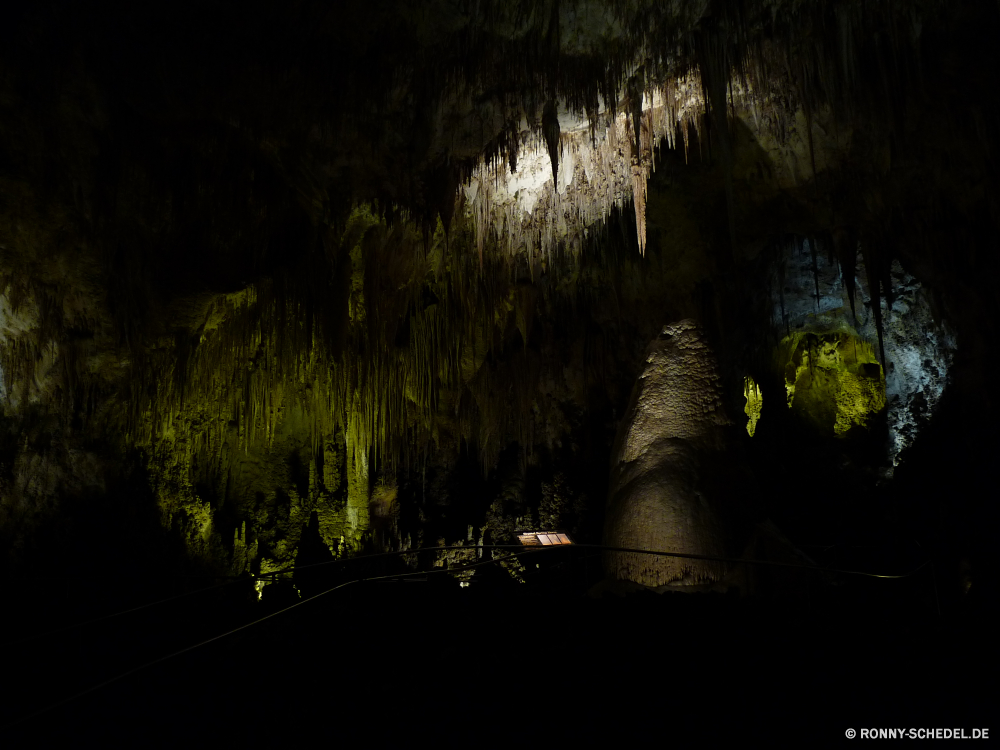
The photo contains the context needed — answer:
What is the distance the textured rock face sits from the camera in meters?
7.06

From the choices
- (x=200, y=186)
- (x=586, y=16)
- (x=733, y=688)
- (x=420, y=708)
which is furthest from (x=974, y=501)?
(x=200, y=186)

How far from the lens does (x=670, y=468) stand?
7574 mm

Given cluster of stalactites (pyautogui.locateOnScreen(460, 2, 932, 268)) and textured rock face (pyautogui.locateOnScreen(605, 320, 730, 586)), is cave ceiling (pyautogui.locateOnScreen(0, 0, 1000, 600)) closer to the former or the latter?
cluster of stalactites (pyautogui.locateOnScreen(460, 2, 932, 268))

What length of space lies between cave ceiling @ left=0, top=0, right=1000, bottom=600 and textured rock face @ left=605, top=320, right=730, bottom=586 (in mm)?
1421

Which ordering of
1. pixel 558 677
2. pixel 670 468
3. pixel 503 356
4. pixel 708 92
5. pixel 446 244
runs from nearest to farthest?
pixel 558 677, pixel 708 92, pixel 670 468, pixel 446 244, pixel 503 356

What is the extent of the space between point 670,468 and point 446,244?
17.5 feet

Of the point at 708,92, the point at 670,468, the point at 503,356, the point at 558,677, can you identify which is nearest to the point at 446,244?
the point at 503,356

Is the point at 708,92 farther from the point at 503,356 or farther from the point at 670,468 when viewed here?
the point at 503,356

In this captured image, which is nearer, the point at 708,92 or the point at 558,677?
the point at 558,677

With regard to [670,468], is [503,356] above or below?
above

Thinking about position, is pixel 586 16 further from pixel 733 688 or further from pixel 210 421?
pixel 210 421

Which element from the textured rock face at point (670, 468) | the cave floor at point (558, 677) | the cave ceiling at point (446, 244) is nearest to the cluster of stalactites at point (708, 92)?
the cave ceiling at point (446, 244)

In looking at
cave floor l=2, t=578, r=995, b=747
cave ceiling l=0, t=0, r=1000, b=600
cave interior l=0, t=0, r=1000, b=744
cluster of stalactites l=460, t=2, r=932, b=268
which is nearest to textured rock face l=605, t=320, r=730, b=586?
cave interior l=0, t=0, r=1000, b=744

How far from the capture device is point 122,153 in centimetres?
846
